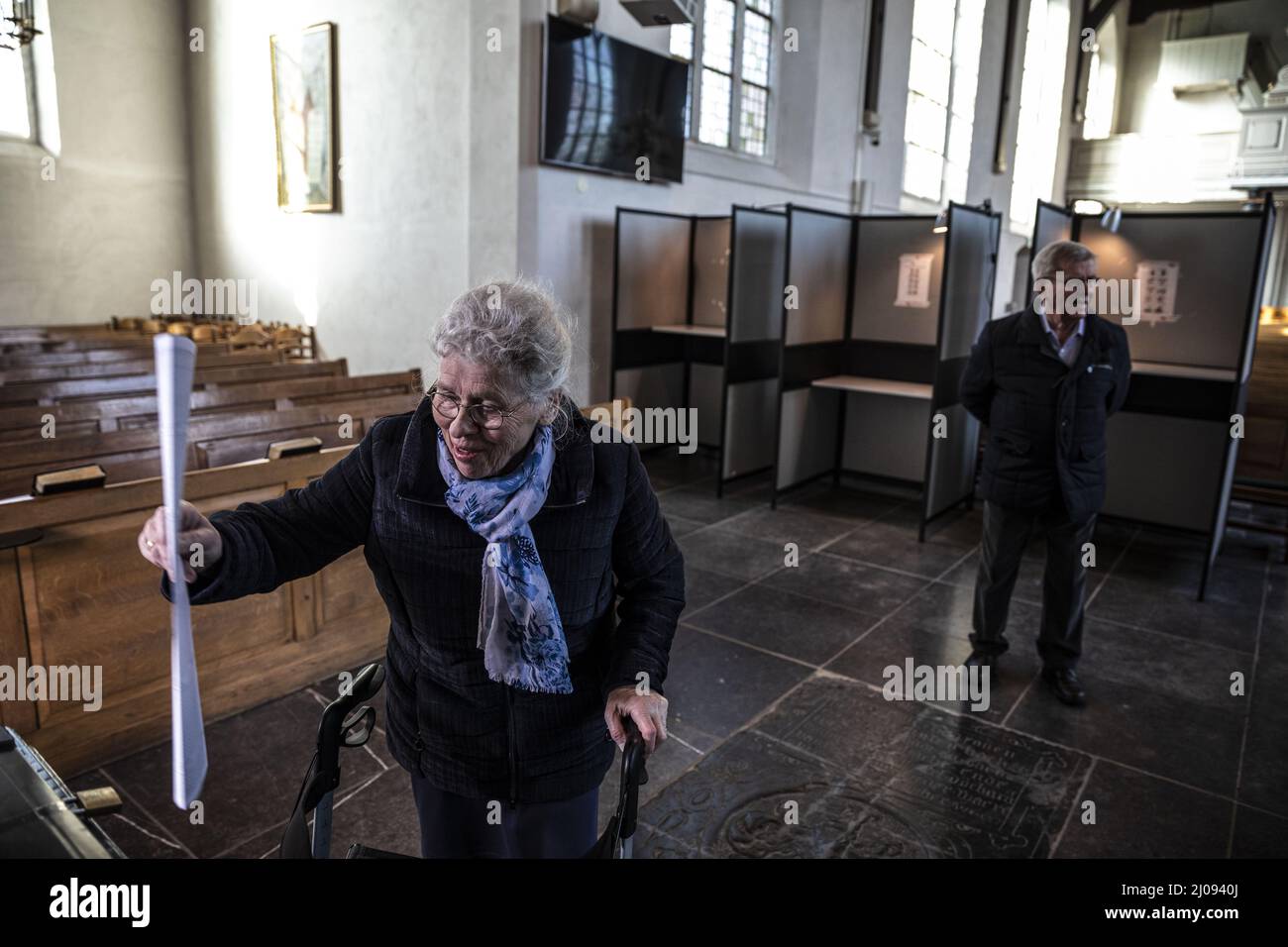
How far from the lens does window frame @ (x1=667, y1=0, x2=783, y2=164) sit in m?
8.19

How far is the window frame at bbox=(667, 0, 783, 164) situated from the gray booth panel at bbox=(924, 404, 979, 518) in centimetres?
370

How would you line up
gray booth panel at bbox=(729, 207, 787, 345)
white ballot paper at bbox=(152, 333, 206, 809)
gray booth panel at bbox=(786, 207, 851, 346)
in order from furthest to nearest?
gray booth panel at bbox=(729, 207, 787, 345) < gray booth panel at bbox=(786, 207, 851, 346) < white ballot paper at bbox=(152, 333, 206, 809)

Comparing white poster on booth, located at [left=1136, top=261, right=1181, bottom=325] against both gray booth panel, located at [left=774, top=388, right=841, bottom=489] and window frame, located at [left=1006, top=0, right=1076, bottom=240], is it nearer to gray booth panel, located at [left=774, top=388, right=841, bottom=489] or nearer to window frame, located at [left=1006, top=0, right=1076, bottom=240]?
gray booth panel, located at [left=774, top=388, right=841, bottom=489]

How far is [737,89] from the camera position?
28.7 feet

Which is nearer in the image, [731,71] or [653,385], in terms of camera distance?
[653,385]

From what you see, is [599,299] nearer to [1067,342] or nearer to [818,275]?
[818,275]

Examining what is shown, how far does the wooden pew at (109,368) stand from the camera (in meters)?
4.96

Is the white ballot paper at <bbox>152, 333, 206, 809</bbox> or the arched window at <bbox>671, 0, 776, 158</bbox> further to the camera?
the arched window at <bbox>671, 0, 776, 158</bbox>

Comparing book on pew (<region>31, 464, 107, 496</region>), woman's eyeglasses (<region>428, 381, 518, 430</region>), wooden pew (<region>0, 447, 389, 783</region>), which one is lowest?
wooden pew (<region>0, 447, 389, 783</region>)

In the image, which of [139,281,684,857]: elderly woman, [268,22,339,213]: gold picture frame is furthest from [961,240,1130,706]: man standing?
[268,22,339,213]: gold picture frame

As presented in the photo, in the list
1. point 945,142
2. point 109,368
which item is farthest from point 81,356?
point 945,142

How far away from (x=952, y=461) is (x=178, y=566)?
Result: 5.50 meters

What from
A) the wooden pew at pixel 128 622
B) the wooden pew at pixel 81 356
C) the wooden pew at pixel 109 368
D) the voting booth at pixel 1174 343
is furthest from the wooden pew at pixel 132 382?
the voting booth at pixel 1174 343
